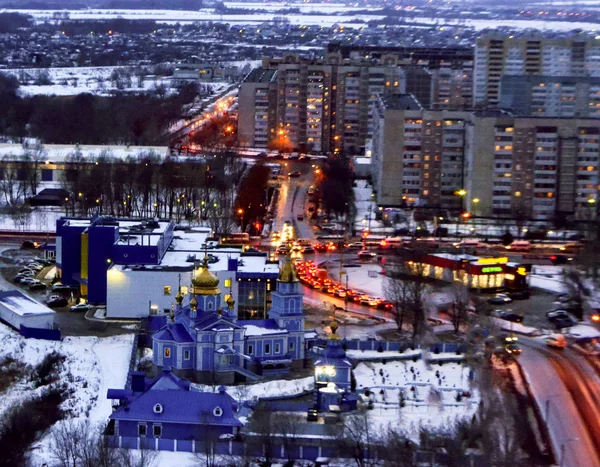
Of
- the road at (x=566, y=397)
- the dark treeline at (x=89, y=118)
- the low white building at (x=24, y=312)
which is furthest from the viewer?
the dark treeline at (x=89, y=118)

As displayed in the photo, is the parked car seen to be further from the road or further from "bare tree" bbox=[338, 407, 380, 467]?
"bare tree" bbox=[338, 407, 380, 467]

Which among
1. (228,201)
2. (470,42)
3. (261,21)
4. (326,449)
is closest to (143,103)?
(228,201)

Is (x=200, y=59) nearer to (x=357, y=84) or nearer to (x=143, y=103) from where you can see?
(x=143, y=103)

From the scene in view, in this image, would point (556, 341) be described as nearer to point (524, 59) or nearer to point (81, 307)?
point (81, 307)

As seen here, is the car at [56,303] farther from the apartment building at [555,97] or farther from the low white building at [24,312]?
the apartment building at [555,97]

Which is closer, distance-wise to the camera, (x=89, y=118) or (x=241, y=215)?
(x=241, y=215)

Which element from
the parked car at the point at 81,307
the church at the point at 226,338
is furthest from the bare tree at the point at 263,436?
the parked car at the point at 81,307

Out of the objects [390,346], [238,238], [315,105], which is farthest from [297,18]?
[390,346]
